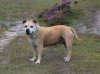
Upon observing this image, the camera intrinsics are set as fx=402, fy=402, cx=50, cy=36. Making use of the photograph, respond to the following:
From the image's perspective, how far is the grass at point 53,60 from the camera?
9.64 metres

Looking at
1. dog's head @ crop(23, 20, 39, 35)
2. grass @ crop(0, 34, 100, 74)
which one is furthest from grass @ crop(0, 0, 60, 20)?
dog's head @ crop(23, 20, 39, 35)

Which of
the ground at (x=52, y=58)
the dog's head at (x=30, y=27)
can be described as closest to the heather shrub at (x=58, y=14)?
the ground at (x=52, y=58)

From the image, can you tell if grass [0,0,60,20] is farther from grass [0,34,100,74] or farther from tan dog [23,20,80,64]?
tan dog [23,20,80,64]

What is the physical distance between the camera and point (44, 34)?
10.5 m

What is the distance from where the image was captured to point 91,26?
1600cm

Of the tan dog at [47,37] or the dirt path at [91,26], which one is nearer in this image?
the tan dog at [47,37]

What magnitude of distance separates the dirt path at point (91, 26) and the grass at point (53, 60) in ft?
7.38

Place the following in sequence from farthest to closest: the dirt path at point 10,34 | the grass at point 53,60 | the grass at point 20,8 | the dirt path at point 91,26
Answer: the grass at point 20,8
the dirt path at point 91,26
the dirt path at point 10,34
the grass at point 53,60

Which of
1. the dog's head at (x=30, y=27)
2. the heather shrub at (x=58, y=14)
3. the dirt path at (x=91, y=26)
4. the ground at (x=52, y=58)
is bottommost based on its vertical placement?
the dirt path at (x=91, y=26)

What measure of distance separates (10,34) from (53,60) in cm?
433

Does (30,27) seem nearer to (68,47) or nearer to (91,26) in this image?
(68,47)

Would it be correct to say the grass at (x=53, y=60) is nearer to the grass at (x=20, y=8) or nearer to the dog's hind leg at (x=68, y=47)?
the dog's hind leg at (x=68, y=47)

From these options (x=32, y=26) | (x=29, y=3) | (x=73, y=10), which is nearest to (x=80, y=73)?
(x=32, y=26)

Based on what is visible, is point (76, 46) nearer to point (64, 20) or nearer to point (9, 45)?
point (9, 45)
